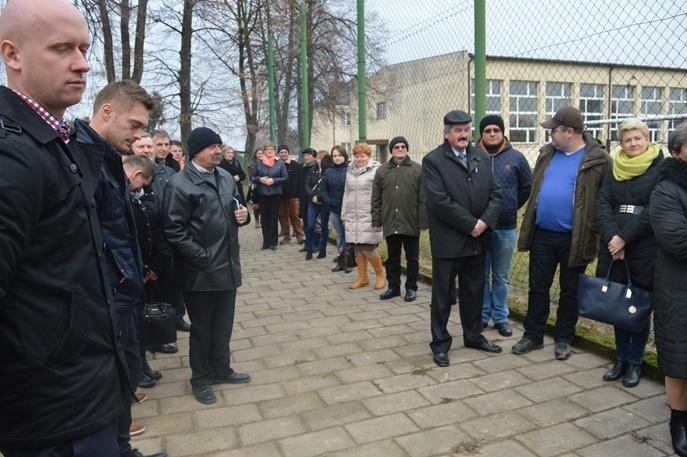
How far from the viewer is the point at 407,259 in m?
6.33

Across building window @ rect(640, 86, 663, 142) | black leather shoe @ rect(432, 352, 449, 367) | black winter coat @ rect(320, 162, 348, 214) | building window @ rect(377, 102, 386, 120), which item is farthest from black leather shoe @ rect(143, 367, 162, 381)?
building window @ rect(377, 102, 386, 120)

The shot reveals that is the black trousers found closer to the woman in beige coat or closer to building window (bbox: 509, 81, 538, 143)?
the woman in beige coat

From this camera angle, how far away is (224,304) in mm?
3920

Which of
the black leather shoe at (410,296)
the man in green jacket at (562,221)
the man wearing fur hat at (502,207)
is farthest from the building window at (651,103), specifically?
the black leather shoe at (410,296)

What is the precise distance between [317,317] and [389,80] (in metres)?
5.69

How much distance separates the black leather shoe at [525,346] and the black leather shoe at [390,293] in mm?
1994

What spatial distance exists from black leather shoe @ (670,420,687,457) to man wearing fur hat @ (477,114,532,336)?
1.97 m

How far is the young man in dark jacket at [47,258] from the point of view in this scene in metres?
1.31

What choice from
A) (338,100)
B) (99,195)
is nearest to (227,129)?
(338,100)

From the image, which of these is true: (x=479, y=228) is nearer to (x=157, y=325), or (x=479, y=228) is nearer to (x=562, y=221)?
(x=562, y=221)

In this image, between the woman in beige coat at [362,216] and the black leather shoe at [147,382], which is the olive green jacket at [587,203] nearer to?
the woman in beige coat at [362,216]

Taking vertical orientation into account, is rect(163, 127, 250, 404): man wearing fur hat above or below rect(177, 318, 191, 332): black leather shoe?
above

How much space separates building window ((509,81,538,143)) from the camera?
7930 mm

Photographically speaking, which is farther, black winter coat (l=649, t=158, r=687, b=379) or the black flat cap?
the black flat cap
